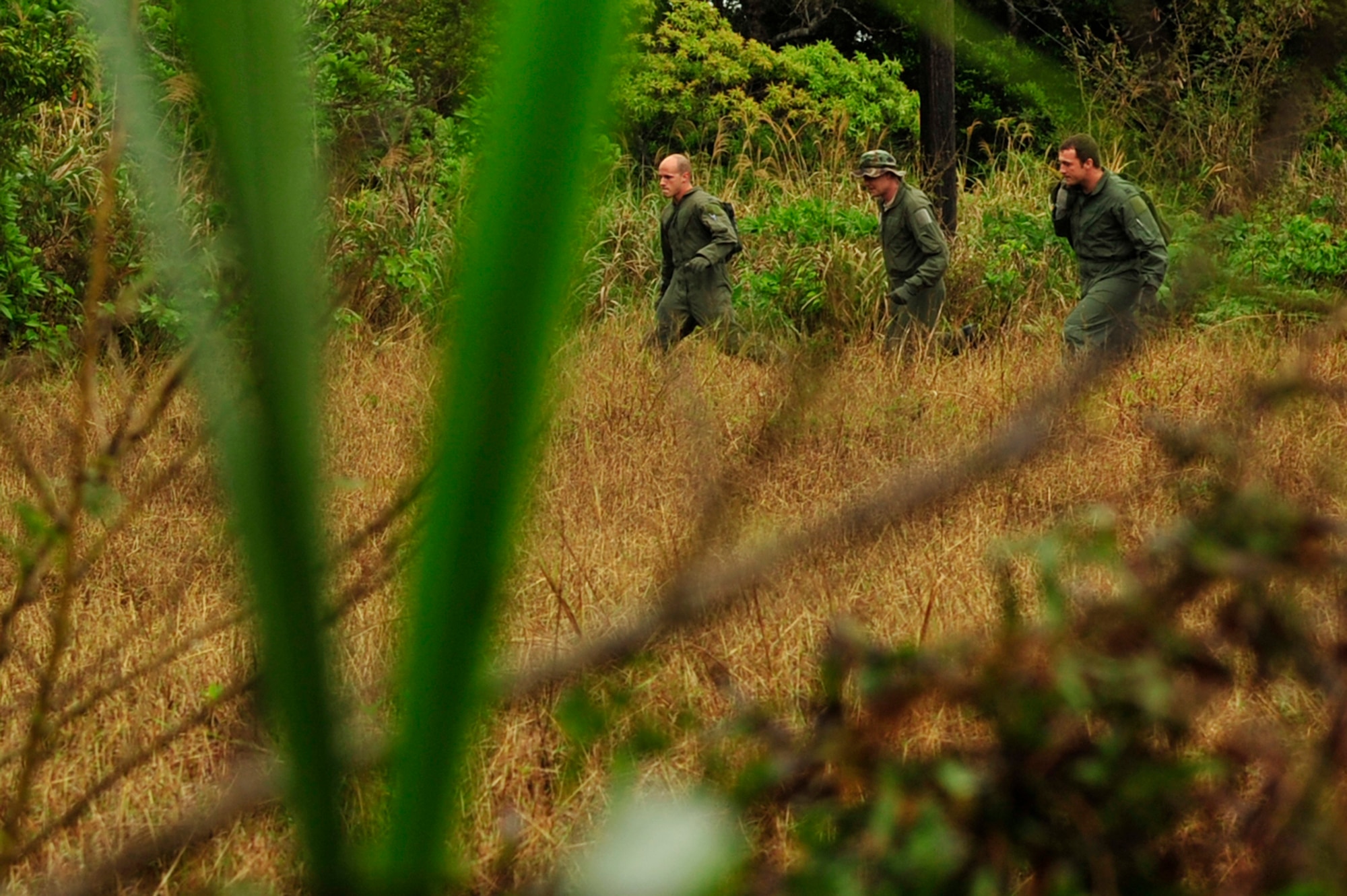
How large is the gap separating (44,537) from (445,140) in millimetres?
442

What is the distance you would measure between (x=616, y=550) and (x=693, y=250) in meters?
5.34

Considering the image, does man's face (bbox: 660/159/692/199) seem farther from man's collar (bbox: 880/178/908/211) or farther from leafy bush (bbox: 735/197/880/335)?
man's collar (bbox: 880/178/908/211)

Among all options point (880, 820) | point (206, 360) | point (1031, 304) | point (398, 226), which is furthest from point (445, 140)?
point (1031, 304)

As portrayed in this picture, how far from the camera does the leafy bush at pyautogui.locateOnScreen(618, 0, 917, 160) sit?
15.7 m

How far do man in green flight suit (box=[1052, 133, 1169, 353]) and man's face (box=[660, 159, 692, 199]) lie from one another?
243 cm

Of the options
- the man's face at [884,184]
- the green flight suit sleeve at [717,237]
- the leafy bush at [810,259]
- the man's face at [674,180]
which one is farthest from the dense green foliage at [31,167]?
the man's face at [884,184]

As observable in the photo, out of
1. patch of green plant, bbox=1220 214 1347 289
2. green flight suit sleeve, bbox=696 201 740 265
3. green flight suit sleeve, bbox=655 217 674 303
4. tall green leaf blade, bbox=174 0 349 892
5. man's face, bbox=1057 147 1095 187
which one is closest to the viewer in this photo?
tall green leaf blade, bbox=174 0 349 892

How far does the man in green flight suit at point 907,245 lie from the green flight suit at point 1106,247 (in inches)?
38.7

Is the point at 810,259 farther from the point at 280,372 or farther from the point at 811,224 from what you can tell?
the point at 280,372

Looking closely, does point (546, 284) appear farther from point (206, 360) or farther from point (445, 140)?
point (445, 140)

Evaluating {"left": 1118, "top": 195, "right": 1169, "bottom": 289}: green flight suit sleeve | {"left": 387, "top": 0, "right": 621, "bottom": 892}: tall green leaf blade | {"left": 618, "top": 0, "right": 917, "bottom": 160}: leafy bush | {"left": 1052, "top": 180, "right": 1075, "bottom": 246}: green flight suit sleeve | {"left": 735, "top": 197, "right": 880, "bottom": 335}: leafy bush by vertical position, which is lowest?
{"left": 618, "top": 0, "right": 917, "bottom": 160}: leafy bush

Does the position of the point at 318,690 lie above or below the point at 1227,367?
above

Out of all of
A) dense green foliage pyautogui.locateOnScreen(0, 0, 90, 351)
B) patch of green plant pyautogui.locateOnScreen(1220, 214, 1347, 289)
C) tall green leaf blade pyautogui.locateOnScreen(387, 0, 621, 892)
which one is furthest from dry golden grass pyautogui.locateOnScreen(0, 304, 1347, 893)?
patch of green plant pyautogui.locateOnScreen(1220, 214, 1347, 289)

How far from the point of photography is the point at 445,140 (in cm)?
115
